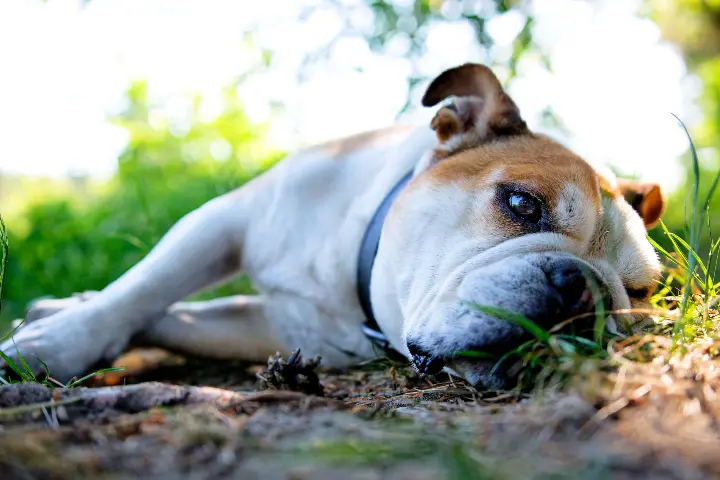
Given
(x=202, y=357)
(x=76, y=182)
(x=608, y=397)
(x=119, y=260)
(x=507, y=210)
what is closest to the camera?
(x=608, y=397)

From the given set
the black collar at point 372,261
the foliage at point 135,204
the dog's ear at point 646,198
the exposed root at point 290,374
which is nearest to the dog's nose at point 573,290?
the exposed root at point 290,374

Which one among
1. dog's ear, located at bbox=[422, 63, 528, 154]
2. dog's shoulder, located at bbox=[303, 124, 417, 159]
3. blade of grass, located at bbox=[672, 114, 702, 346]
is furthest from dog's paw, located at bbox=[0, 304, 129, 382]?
blade of grass, located at bbox=[672, 114, 702, 346]

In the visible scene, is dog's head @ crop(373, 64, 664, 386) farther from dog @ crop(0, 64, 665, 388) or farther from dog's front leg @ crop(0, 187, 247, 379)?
dog's front leg @ crop(0, 187, 247, 379)

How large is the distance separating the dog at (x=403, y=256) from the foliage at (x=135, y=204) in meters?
1.56

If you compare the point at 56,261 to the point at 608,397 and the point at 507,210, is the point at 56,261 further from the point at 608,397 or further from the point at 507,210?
the point at 608,397

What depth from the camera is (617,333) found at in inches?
90.8

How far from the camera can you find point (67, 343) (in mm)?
3039

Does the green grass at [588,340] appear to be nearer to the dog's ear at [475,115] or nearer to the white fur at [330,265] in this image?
the white fur at [330,265]

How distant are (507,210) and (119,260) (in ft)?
12.5

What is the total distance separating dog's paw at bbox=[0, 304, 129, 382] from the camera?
296 cm

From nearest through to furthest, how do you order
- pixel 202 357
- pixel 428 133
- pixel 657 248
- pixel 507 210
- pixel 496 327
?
pixel 496 327 → pixel 507 210 → pixel 657 248 → pixel 428 133 → pixel 202 357

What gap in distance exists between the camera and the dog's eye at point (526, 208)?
2.63m

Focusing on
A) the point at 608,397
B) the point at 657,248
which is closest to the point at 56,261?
the point at 657,248

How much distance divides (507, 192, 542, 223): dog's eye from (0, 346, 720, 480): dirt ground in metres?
0.73
